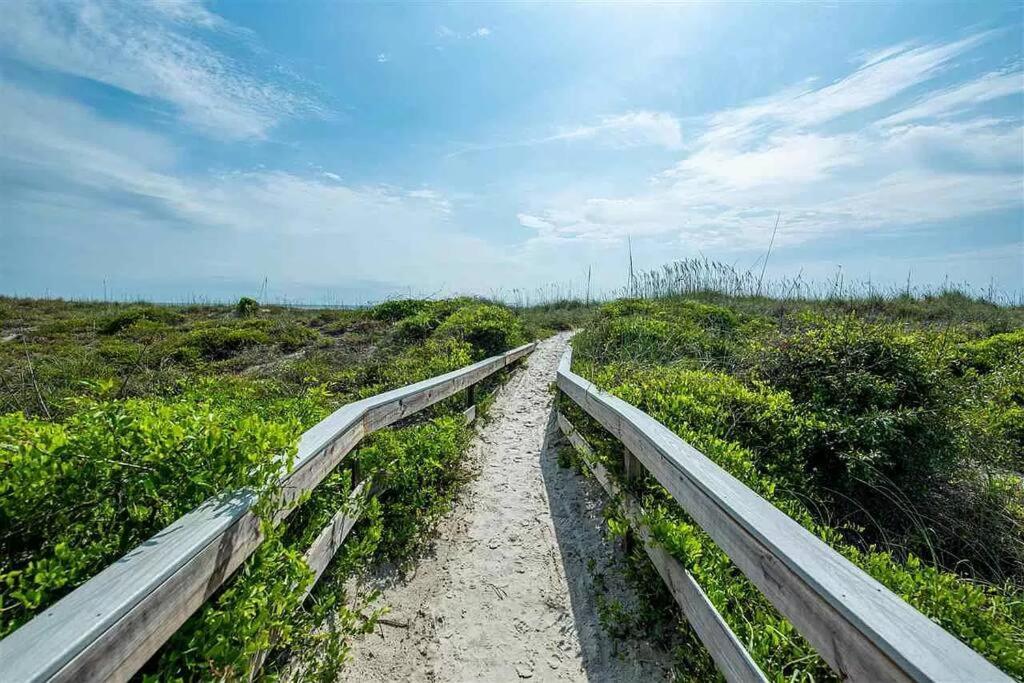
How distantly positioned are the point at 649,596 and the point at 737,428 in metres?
2.18

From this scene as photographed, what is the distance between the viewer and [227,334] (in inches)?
482

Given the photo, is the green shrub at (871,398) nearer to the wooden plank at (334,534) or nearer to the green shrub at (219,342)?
the wooden plank at (334,534)

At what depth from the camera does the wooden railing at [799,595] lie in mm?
1061

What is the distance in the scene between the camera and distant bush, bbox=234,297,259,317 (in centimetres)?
1792

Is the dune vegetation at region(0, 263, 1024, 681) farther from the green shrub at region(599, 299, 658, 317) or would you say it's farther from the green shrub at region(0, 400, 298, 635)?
the green shrub at region(599, 299, 658, 317)

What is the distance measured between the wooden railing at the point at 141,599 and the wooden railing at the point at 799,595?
5.99ft

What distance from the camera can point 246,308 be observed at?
1817cm

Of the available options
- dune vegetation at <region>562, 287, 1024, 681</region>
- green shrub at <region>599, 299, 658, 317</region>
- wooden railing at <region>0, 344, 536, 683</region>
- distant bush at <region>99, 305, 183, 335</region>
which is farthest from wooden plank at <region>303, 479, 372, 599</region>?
distant bush at <region>99, 305, 183, 335</region>

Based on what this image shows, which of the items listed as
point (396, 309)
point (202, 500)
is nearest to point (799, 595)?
point (202, 500)

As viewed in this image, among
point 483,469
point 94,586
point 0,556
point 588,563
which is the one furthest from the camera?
point 483,469

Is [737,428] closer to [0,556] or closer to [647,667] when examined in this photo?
[647,667]

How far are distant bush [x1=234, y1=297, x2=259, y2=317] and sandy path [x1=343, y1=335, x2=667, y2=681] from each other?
51.8 feet

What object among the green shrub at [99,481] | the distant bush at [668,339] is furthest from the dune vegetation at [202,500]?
the distant bush at [668,339]

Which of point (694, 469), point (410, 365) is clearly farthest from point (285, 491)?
point (410, 365)
